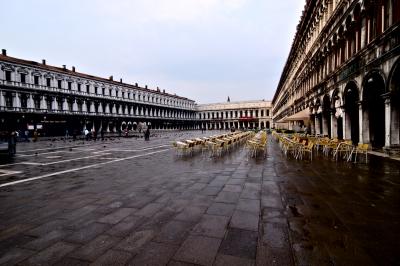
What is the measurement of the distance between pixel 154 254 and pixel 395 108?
11.6m

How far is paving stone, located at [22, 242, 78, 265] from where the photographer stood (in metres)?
2.94

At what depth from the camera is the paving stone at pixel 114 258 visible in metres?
2.86

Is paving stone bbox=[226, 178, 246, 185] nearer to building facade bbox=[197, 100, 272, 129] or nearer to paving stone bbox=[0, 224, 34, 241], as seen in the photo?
paving stone bbox=[0, 224, 34, 241]

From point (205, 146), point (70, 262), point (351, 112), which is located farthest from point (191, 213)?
point (351, 112)

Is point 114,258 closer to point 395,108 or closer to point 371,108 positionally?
point 395,108

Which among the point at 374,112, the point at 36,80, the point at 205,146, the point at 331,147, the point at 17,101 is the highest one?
the point at 36,80

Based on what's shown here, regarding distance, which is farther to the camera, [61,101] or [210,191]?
[61,101]

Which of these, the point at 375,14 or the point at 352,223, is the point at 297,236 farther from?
the point at 375,14

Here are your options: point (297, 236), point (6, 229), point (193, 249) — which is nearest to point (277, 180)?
point (297, 236)

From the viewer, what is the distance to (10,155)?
44.9 feet

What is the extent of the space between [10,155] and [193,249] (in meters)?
15.4

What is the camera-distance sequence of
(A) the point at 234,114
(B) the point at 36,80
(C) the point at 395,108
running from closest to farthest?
1. (C) the point at 395,108
2. (B) the point at 36,80
3. (A) the point at 234,114

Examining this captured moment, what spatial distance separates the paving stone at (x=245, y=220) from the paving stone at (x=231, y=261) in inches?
34.5

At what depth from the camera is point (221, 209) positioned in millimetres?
4617
